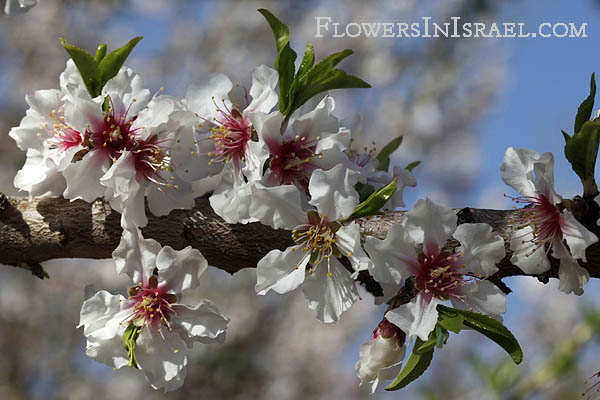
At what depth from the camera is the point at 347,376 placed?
21.8 feet

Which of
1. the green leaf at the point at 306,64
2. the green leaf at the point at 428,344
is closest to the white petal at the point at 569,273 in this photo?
the green leaf at the point at 428,344

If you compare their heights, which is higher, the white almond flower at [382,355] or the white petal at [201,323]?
the white almond flower at [382,355]

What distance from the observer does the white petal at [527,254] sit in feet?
2.98

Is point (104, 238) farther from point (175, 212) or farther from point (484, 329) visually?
point (484, 329)

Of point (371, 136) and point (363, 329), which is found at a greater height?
point (371, 136)

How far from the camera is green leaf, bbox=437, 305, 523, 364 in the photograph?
2.78 feet

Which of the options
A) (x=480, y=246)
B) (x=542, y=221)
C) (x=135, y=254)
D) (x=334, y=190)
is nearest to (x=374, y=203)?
(x=334, y=190)

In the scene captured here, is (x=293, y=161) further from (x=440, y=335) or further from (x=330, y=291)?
(x=440, y=335)

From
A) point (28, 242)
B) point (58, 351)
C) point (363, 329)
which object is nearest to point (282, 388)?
point (363, 329)

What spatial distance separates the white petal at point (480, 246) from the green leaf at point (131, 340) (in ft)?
1.68

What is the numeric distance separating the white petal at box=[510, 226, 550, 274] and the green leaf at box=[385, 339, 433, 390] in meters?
0.19

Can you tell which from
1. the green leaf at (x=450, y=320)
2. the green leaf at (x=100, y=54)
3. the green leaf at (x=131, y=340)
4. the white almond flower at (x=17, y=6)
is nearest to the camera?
the green leaf at (x=450, y=320)

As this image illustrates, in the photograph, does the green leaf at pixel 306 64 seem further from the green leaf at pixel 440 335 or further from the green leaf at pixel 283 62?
the green leaf at pixel 440 335

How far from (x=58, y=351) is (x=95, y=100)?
435 cm
